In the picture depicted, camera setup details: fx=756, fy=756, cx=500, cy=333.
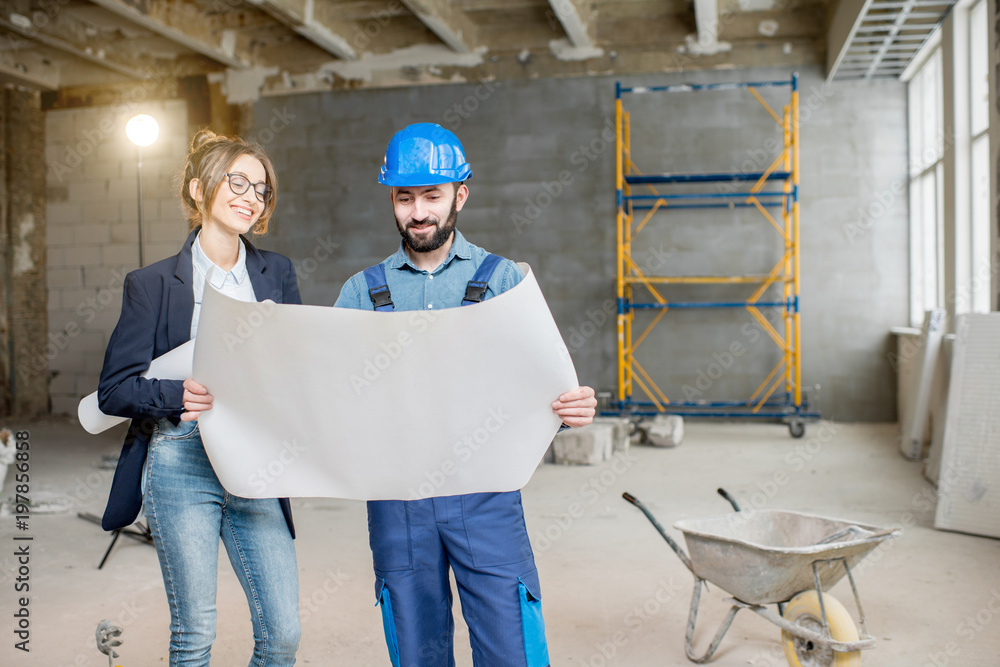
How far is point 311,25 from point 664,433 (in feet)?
17.3

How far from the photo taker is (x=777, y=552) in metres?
2.27

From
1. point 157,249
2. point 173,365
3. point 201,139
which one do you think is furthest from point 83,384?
point 173,365

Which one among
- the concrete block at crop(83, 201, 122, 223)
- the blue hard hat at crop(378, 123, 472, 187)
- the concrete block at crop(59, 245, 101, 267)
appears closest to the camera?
the blue hard hat at crop(378, 123, 472, 187)

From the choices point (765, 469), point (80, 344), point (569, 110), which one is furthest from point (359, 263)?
point (765, 469)

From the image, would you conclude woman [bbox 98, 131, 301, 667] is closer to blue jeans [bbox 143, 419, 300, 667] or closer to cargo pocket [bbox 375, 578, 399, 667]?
blue jeans [bbox 143, 419, 300, 667]

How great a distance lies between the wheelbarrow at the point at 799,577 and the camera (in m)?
2.31

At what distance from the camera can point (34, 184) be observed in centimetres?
941

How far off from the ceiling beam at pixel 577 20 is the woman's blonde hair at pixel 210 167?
5785mm

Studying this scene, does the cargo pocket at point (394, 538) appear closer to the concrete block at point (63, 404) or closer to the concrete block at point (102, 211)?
the concrete block at point (102, 211)

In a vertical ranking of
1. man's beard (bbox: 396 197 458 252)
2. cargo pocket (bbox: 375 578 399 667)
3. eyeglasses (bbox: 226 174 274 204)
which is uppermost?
eyeglasses (bbox: 226 174 274 204)

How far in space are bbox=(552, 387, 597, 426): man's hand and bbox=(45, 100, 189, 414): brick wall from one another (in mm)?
8549

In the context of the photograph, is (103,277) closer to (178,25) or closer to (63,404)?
(63,404)

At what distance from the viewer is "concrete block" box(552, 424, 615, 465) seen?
621 cm

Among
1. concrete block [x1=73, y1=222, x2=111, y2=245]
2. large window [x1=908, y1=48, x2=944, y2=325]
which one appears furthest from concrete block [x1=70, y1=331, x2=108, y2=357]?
large window [x1=908, y1=48, x2=944, y2=325]
